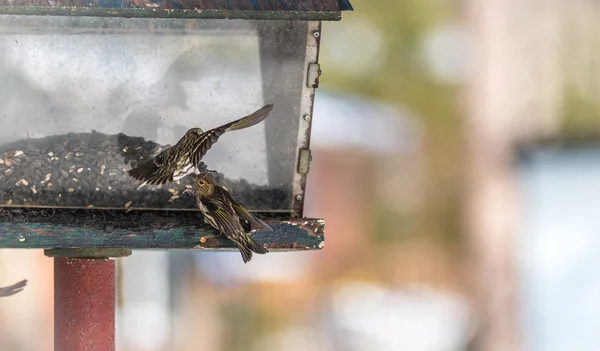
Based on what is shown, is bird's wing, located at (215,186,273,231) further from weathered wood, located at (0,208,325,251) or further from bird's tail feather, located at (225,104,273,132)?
bird's tail feather, located at (225,104,273,132)

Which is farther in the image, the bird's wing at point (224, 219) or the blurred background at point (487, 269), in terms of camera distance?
the blurred background at point (487, 269)

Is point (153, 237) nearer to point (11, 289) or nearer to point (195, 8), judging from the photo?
point (11, 289)

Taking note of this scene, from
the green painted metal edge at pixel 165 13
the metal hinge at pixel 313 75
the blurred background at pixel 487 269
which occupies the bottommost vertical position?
the blurred background at pixel 487 269

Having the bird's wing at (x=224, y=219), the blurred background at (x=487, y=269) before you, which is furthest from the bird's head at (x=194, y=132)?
the blurred background at (x=487, y=269)

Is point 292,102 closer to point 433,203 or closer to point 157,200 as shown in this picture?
point 157,200

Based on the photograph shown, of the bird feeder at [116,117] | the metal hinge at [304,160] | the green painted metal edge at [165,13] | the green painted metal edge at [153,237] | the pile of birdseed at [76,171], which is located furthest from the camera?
the metal hinge at [304,160]

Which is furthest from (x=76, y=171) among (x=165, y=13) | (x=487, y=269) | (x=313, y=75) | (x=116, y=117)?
(x=487, y=269)

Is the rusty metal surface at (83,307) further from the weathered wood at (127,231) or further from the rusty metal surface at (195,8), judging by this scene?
the rusty metal surface at (195,8)

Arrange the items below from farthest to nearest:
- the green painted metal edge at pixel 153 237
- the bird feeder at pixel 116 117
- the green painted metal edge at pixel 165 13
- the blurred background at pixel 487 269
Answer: the blurred background at pixel 487 269
the bird feeder at pixel 116 117
the green painted metal edge at pixel 153 237
the green painted metal edge at pixel 165 13
